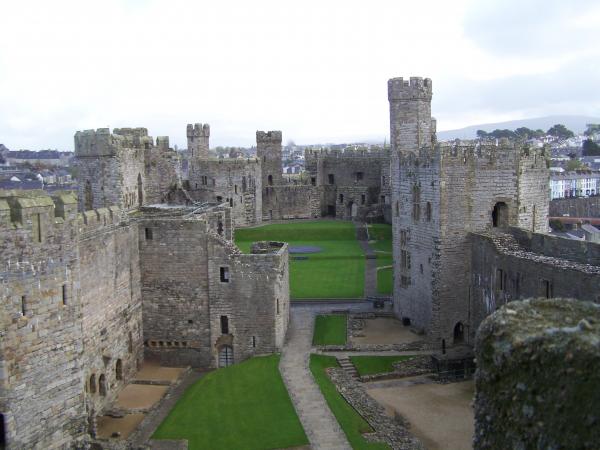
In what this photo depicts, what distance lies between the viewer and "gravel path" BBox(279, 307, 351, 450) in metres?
22.6

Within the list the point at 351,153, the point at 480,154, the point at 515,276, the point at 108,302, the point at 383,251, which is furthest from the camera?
the point at 351,153

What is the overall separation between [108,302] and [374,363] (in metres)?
11.8

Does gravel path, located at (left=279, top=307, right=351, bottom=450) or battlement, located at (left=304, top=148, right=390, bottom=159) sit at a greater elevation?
battlement, located at (left=304, top=148, right=390, bottom=159)

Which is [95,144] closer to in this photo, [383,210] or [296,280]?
[296,280]

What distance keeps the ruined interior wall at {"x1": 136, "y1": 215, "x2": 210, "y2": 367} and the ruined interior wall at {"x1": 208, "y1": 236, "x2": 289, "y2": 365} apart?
48 cm

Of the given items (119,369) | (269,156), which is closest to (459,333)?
(119,369)

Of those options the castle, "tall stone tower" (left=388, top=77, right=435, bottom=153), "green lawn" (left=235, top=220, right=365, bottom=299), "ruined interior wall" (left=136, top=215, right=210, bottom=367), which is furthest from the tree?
"ruined interior wall" (left=136, top=215, right=210, bottom=367)

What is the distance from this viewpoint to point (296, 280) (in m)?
47.2

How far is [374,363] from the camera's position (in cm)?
3042

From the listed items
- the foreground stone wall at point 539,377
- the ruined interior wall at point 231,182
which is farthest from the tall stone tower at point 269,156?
the foreground stone wall at point 539,377

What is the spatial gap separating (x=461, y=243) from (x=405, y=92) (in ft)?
37.1

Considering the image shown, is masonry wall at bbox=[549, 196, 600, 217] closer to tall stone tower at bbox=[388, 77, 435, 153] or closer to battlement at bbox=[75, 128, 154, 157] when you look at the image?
tall stone tower at bbox=[388, 77, 435, 153]

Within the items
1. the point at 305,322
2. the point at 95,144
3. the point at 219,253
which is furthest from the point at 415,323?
the point at 95,144

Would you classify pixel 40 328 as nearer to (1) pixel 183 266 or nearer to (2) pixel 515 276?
(1) pixel 183 266
